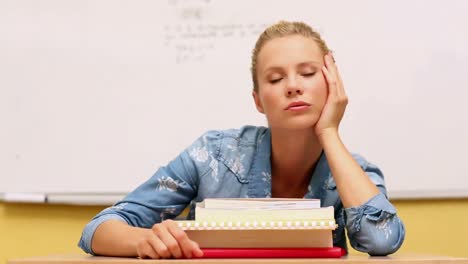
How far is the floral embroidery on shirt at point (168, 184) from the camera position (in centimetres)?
122

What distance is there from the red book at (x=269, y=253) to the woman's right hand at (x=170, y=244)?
24mm

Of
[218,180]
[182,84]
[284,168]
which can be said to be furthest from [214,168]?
[182,84]

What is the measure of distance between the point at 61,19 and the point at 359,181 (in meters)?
1.13

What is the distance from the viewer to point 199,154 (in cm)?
127

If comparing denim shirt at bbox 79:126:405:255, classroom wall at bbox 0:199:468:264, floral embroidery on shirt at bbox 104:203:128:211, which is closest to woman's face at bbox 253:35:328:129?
denim shirt at bbox 79:126:405:255

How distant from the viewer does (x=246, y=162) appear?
49.6 inches

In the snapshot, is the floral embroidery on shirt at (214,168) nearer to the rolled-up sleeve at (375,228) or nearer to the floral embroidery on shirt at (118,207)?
the floral embroidery on shirt at (118,207)

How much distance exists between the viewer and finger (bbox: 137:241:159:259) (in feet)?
2.87

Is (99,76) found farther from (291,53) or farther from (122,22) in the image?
(291,53)

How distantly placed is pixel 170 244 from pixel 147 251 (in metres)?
0.05

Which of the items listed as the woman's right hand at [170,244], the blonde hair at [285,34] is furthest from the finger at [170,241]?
the blonde hair at [285,34]

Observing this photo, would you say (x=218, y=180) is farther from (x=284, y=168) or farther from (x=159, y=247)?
(x=159, y=247)

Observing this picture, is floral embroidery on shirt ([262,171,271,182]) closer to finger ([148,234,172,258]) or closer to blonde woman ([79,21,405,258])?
blonde woman ([79,21,405,258])

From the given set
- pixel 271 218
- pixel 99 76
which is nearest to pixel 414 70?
pixel 99 76
